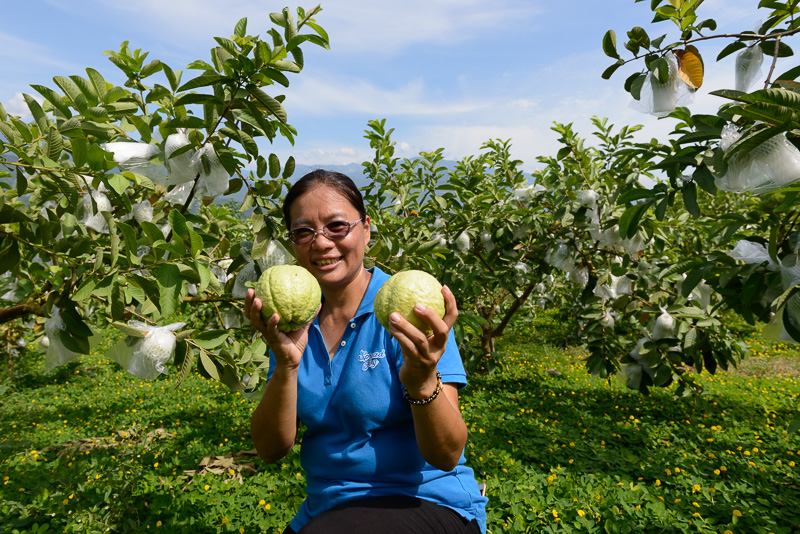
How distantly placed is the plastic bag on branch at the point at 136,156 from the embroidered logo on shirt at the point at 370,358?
800mm

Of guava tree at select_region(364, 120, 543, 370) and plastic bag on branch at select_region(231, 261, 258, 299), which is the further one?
guava tree at select_region(364, 120, 543, 370)

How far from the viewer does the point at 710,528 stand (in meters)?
2.20

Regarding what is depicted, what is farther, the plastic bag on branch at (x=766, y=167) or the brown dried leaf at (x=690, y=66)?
the brown dried leaf at (x=690, y=66)

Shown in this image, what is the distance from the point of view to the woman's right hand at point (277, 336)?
958mm

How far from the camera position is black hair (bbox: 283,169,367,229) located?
1238 millimetres

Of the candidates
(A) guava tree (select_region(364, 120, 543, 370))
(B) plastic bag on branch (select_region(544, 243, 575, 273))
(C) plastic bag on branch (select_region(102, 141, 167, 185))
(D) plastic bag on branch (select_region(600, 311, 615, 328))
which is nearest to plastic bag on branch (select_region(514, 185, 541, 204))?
(A) guava tree (select_region(364, 120, 543, 370))

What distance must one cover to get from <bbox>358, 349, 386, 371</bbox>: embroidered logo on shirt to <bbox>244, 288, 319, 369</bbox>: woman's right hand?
17 centimetres

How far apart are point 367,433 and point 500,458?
2.16 m

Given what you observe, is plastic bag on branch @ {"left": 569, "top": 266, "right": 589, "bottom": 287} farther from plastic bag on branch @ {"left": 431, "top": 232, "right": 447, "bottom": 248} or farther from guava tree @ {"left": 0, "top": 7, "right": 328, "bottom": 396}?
guava tree @ {"left": 0, "top": 7, "right": 328, "bottom": 396}

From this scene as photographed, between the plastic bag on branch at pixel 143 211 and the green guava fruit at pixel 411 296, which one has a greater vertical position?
the plastic bag on branch at pixel 143 211

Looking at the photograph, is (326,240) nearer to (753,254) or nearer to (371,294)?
(371,294)

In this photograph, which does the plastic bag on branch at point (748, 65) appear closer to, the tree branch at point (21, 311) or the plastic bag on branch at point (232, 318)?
the plastic bag on branch at point (232, 318)

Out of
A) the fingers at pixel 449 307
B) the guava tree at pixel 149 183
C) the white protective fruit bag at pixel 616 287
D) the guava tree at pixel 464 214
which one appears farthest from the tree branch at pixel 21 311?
the white protective fruit bag at pixel 616 287

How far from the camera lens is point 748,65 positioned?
1.53 m
